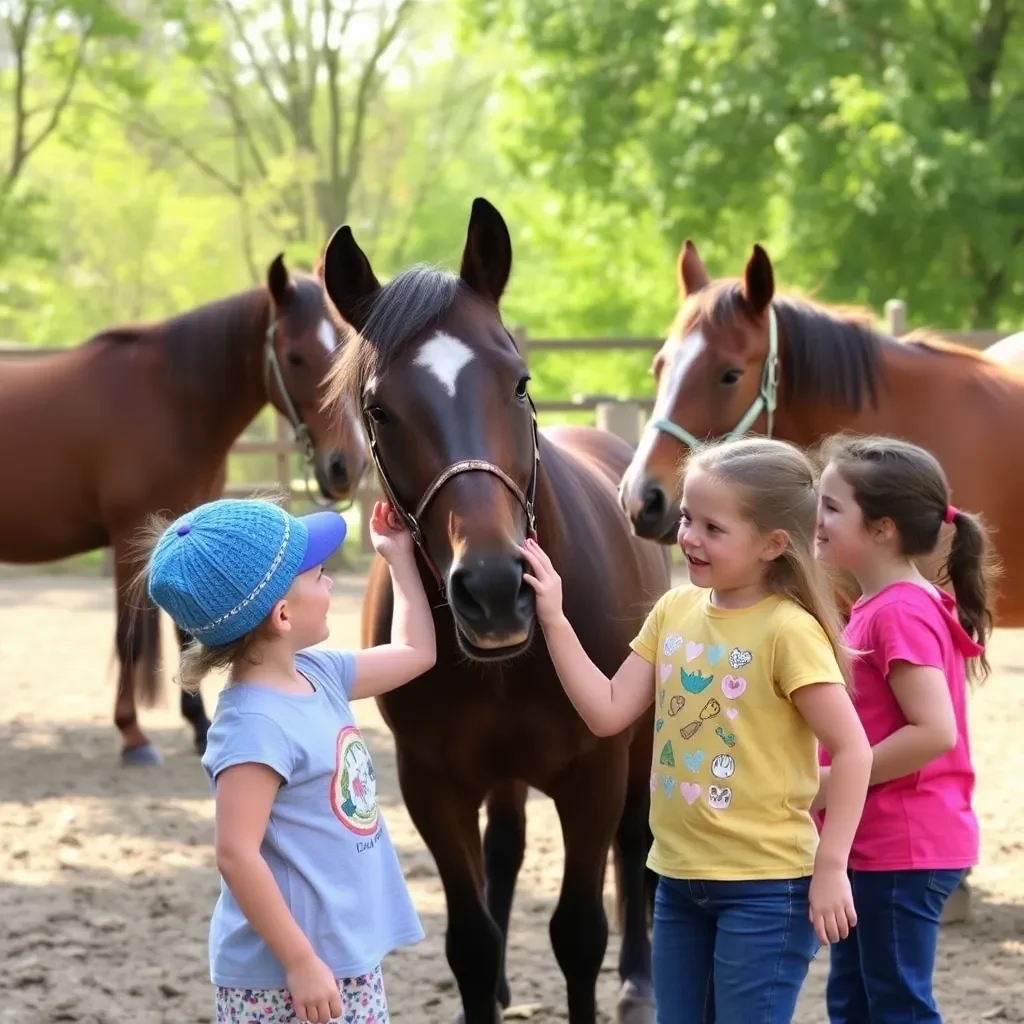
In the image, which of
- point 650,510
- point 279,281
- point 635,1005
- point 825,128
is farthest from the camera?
point 825,128

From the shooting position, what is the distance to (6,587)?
505 inches

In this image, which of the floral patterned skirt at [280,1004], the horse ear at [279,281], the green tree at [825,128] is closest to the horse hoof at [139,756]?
the horse ear at [279,281]

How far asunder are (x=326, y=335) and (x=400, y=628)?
374 centimetres

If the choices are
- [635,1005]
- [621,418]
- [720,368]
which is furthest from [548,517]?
[621,418]

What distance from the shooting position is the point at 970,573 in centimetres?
272

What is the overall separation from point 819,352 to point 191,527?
2539 mm

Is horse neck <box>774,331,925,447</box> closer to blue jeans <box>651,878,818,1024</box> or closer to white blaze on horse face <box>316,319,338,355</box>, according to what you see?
blue jeans <box>651,878,818,1024</box>

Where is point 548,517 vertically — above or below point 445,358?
below

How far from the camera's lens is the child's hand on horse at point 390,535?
8.63 feet

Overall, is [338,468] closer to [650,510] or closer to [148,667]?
[148,667]

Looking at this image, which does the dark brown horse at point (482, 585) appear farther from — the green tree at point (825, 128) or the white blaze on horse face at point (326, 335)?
the green tree at point (825, 128)

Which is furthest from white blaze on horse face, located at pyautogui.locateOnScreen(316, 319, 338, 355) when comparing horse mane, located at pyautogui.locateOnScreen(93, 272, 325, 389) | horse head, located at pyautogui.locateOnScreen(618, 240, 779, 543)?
horse head, located at pyautogui.locateOnScreen(618, 240, 779, 543)

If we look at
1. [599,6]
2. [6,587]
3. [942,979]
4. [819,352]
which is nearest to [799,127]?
[599,6]

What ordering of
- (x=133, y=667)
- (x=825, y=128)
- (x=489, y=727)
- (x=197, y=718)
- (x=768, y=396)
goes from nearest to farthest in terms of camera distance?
(x=489, y=727), (x=768, y=396), (x=133, y=667), (x=197, y=718), (x=825, y=128)
